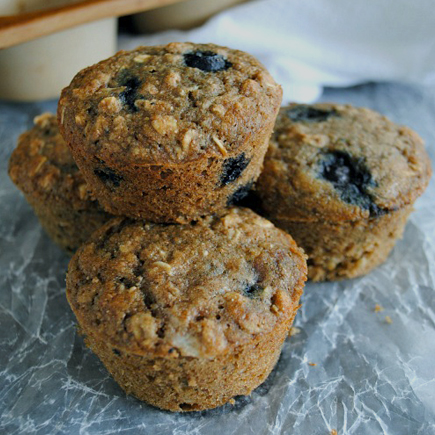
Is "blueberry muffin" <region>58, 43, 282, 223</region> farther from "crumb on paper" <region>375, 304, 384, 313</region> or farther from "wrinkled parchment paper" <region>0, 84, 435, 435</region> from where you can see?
"crumb on paper" <region>375, 304, 384, 313</region>

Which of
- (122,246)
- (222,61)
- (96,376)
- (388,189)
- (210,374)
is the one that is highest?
(222,61)

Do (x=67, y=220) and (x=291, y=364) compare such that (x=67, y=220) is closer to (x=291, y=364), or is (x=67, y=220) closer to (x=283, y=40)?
(x=291, y=364)

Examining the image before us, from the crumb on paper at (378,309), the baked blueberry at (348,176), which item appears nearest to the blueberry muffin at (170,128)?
the baked blueberry at (348,176)

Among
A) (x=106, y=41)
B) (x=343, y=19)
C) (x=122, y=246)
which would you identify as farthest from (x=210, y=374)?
(x=343, y=19)

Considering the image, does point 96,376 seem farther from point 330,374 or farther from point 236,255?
point 330,374

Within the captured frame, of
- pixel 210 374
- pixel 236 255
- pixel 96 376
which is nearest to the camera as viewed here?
pixel 210 374

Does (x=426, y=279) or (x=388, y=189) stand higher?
(x=388, y=189)

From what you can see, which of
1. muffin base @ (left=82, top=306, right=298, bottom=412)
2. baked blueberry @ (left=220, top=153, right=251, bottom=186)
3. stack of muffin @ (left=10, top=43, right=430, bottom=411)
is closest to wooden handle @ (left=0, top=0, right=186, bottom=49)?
stack of muffin @ (left=10, top=43, right=430, bottom=411)
